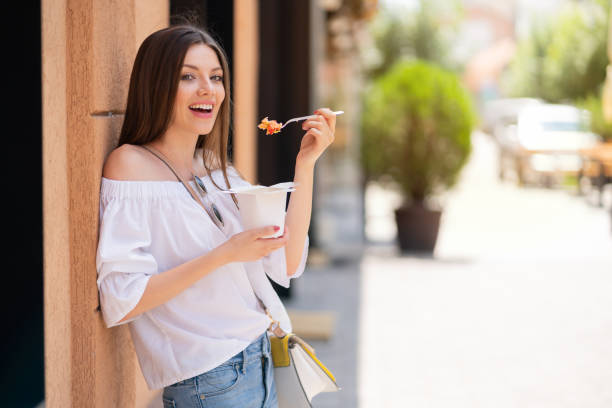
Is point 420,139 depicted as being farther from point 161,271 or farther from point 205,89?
point 161,271

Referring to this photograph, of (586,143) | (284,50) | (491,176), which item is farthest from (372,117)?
(491,176)

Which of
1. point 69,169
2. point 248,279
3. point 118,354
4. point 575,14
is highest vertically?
point 575,14

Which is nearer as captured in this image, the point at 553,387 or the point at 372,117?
the point at 553,387

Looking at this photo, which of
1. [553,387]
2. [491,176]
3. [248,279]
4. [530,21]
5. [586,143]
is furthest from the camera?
[530,21]

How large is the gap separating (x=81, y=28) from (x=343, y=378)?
2.84 metres

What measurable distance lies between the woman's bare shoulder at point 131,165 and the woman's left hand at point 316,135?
38 centimetres

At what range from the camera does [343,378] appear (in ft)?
13.6

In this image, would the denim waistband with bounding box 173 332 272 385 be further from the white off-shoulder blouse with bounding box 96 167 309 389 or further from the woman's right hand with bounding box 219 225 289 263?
the woman's right hand with bounding box 219 225 289 263

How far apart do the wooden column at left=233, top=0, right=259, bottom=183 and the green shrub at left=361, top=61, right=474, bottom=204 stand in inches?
119

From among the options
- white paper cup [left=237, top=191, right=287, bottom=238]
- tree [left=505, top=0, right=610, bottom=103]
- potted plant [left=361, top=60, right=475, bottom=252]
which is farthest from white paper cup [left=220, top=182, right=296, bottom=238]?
tree [left=505, top=0, right=610, bottom=103]

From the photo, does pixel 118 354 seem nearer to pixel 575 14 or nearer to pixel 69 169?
pixel 69 169

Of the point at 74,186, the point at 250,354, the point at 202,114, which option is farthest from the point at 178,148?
the point at 250,354

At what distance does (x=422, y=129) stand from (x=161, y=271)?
6757 mm

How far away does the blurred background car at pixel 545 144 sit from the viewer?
1578 centimetres
